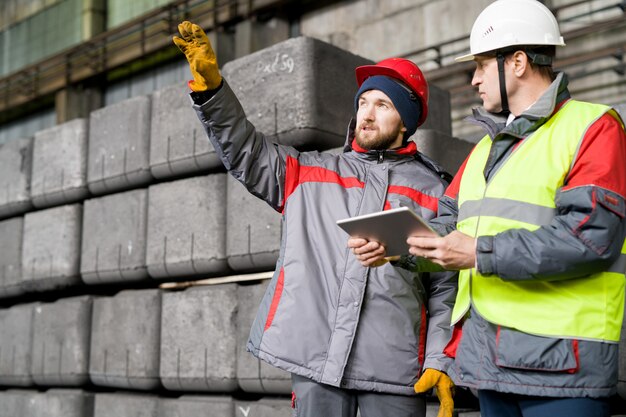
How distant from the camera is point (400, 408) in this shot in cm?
236

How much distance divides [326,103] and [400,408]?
5.20ft

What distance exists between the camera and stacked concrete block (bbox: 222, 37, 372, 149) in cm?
345

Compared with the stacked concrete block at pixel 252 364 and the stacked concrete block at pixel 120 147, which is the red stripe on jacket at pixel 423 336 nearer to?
the stacked concrete block at pixel 252 364

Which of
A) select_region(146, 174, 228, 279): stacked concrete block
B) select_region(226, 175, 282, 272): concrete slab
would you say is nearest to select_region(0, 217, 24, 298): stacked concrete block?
select_region(146, 174, 228, 279): stacked concrete block

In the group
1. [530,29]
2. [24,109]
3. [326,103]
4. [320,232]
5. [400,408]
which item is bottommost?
[400,408]

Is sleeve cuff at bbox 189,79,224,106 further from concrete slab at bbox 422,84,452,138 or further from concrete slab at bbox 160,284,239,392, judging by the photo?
concrete slab at bbox 422,84,452,138

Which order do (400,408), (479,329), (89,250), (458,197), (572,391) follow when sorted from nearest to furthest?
1. (572,391)
2. (479,329)
3. (458,197)
4. (400,408)
5. (89,250)

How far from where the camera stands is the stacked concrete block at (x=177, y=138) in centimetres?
388

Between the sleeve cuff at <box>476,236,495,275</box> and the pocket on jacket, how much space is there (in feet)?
0.50

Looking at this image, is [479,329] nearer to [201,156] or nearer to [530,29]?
[530,29]

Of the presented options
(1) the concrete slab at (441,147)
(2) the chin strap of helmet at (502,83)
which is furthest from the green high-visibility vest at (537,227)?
(1) the concrete slab at (441,147)

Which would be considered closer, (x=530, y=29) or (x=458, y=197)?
(x=530, y=29)

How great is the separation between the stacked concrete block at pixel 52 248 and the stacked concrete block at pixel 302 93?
65.0 inches

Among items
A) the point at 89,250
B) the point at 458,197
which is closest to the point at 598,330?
the point at 458,197
